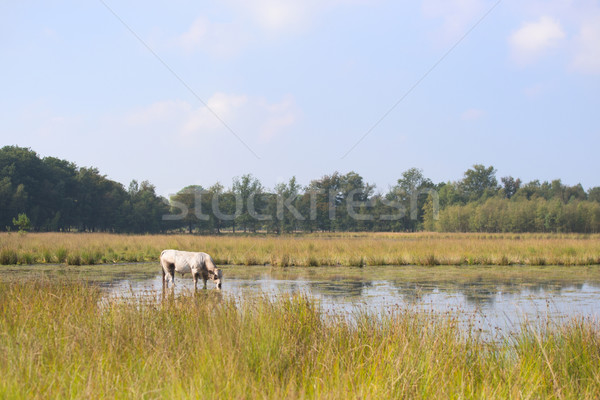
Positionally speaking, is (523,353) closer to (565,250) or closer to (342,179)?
(565,250)

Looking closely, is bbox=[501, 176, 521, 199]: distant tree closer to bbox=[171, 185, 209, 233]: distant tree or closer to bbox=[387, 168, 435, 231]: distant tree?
bbox=[387, 168, 435, 231]: distant tree

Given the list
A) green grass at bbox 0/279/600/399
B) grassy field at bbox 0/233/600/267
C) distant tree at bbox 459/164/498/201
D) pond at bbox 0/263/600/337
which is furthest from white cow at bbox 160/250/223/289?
distant tree at bbox 459/164/498/201

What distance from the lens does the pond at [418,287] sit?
32.2ft

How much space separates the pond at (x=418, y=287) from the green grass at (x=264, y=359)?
208 centimetres

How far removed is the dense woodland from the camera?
197 feet

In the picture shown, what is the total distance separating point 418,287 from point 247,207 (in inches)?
2579

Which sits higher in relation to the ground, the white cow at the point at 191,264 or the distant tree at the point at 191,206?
the distant tree at the point at 191,206

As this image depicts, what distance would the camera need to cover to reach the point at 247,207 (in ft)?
259

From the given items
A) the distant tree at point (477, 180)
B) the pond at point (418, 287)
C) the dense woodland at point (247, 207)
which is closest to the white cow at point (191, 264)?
the pond at point (418, 287)

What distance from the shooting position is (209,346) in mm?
5168

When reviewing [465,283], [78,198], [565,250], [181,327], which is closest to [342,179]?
[78,198]

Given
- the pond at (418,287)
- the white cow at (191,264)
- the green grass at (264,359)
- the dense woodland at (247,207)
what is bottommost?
the pond at (418,287)

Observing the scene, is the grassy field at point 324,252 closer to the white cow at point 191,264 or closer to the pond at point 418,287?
the pond at point 418,287

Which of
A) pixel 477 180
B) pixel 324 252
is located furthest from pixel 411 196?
pixel 324 252
